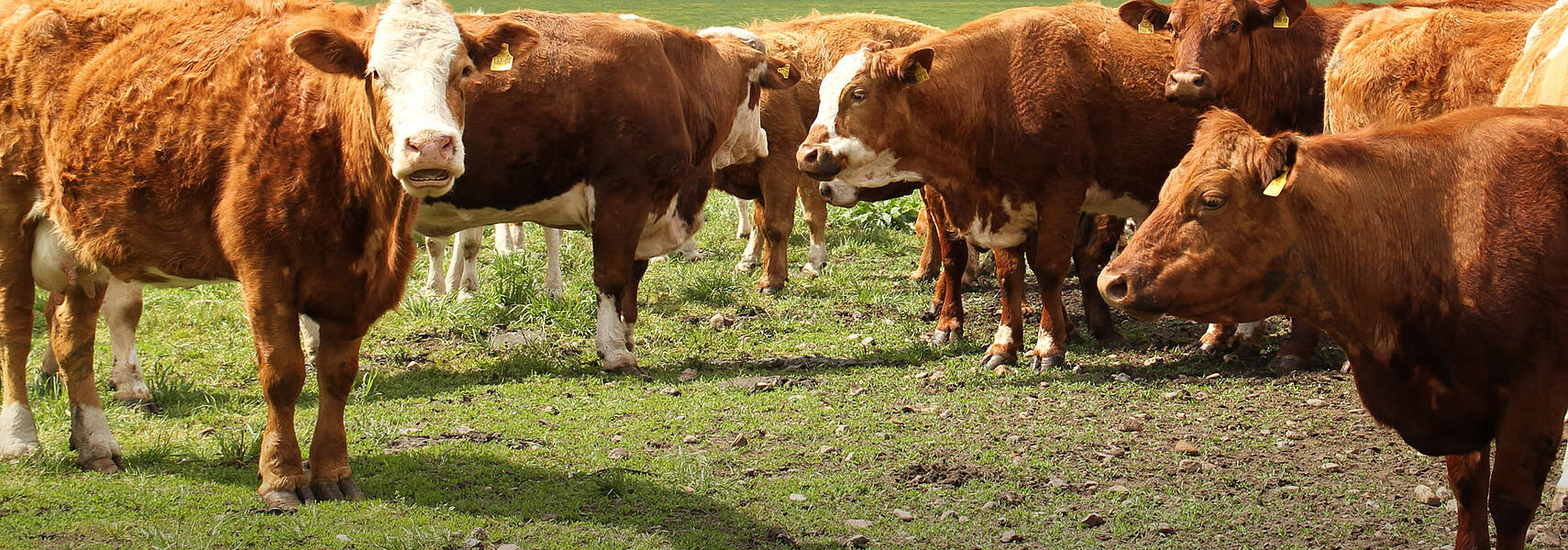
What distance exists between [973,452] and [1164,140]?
318cm

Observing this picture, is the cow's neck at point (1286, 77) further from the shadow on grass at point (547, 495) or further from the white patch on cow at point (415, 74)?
the white patch on cow at point (415, 74)

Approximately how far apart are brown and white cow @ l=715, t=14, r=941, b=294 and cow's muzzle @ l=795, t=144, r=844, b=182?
2996mm

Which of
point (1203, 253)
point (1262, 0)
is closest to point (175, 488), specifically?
point (1203, 253)

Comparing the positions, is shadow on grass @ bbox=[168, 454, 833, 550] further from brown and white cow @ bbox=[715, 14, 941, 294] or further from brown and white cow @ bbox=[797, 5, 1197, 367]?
brown and white cow @ bbox=[715, 14, 941, 294]

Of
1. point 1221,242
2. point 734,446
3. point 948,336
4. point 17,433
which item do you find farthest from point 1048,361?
point 17,433

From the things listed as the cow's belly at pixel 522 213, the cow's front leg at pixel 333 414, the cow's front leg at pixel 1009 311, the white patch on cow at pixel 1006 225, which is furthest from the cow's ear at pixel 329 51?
the cow's front leg at pixel 1009 311

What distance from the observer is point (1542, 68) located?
661 centimetres

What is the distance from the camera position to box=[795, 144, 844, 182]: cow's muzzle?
8727mm

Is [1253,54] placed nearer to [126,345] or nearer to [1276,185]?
[1276,185]

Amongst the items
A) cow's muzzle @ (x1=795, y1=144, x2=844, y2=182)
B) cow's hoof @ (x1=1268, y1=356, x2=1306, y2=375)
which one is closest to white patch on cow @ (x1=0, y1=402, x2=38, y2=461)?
cow's muzzle @ (x1=795, y1=144, x2=844, y2=182)

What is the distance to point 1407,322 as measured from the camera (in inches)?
186

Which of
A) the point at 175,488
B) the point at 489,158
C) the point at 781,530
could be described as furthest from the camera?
the point at 489,158

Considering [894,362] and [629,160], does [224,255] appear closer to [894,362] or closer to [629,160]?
[629,160]

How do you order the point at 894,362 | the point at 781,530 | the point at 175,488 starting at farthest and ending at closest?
the point at 894,362 → the point at 175,488 → the point at 781,530
